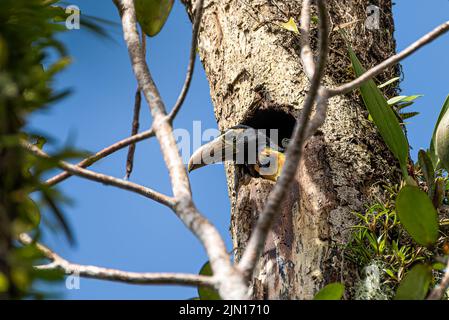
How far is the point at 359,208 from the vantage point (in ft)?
6.42

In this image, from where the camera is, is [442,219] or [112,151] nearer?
[112,151]

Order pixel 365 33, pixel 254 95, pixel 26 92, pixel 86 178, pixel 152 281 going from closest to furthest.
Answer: pixel 26 92, pixel 152 281, pixel 86 178, pixel 254 95, pixel 365 33

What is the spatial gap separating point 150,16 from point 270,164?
2.36 feet

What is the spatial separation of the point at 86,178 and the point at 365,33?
1550 millimetres

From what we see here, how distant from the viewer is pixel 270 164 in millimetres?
2354

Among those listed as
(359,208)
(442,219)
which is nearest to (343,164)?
(359,208)

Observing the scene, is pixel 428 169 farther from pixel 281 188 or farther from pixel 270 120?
pixel 281 188

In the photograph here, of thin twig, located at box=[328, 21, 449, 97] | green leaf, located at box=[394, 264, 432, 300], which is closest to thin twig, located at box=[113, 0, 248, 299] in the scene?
thin twig, located at box=[328, 21, 449, 97]

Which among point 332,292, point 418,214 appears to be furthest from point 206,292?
point 418,214

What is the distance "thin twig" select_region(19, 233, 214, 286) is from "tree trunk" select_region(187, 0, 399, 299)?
69 centimetres

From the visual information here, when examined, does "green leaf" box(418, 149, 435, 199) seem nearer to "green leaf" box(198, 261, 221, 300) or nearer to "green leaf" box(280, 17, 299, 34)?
"green leaf" box(280, 17, 299, 34)

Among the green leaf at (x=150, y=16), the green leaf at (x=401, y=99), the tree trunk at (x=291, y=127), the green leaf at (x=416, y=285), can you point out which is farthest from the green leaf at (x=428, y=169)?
the green leaf at (x=150, y=16)
